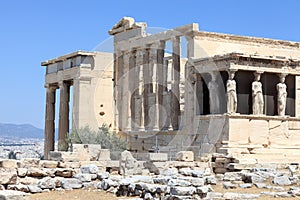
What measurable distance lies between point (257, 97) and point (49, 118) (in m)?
15.2

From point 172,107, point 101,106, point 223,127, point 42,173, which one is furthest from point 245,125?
point 101,106

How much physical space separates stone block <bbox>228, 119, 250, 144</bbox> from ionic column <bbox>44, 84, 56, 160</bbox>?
49.1 ft

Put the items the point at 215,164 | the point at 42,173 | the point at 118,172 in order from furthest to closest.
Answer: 1. the point at 215,164
2. the point at 118,172
3. the point at 42,173

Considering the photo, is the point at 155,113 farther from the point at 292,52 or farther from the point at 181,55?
the point at 292,52

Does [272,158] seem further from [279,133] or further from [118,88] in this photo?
[118,88]

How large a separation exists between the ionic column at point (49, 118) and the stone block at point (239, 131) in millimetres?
14973

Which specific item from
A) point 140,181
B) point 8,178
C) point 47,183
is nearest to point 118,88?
point 47,183

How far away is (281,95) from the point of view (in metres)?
23.2

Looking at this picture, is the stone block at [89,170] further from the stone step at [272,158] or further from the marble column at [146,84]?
the marble column at [146,84]

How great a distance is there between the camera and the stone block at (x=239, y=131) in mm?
21906

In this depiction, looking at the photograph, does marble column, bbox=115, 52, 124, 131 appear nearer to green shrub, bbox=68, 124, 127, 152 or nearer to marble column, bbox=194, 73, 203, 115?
green shrub, bbox=68, 124, 127, 152

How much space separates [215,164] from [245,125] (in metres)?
2.91

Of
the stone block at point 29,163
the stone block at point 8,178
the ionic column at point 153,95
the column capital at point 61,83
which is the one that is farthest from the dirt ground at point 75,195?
the column capital at point 61,83

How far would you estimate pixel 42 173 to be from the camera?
15633 mm
